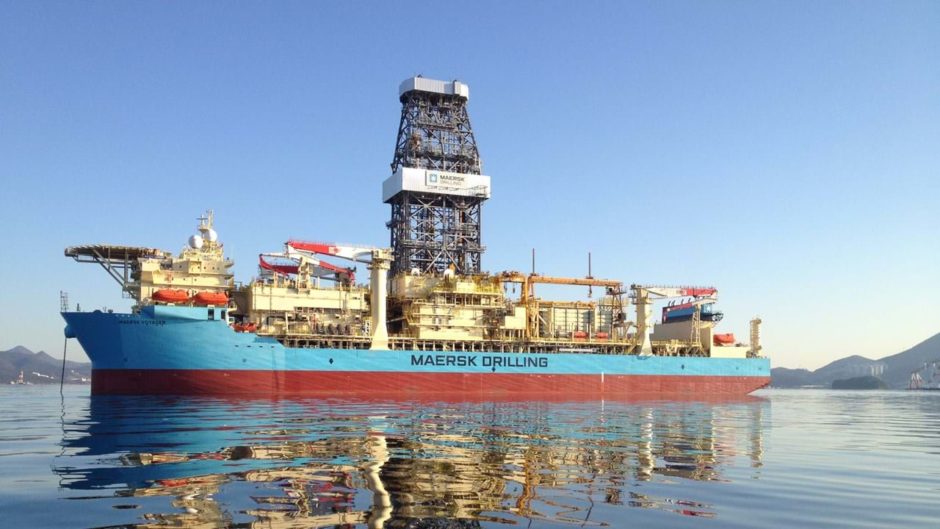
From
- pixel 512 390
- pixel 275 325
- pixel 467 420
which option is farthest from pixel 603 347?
pixel 467 420

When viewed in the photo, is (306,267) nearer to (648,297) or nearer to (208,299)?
(208,299)

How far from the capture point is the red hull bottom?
1499 inches

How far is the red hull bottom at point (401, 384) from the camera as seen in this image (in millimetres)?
38062

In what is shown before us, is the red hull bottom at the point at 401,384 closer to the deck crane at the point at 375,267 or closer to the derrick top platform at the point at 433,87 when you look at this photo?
the deck crane at the point at 375,267

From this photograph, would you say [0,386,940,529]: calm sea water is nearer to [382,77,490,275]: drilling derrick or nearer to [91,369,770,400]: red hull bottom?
[91,369,770,400]: red hull bottom

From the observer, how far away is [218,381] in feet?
127

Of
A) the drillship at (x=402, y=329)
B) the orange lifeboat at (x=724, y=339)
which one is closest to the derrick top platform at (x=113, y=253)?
the drillship at (x=402, y=329)

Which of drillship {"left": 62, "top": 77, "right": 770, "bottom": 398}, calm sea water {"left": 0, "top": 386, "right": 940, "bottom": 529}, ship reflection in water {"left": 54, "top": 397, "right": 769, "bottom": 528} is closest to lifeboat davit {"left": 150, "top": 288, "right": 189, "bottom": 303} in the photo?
drillship {"left": 62, "top": 77, "right": 770, "bottom": 398}

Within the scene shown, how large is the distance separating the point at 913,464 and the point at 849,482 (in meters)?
3.75

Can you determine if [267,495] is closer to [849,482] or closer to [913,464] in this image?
[849,482]

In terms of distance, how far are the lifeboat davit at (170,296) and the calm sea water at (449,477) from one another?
19974 mm

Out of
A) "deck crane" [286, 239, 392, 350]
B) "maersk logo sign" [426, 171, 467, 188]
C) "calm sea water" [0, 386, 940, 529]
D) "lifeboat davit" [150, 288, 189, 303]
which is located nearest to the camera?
"calm sea water" [0, 386, 940, 529]

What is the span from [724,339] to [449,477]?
174ft

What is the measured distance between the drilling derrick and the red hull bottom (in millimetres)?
17704
